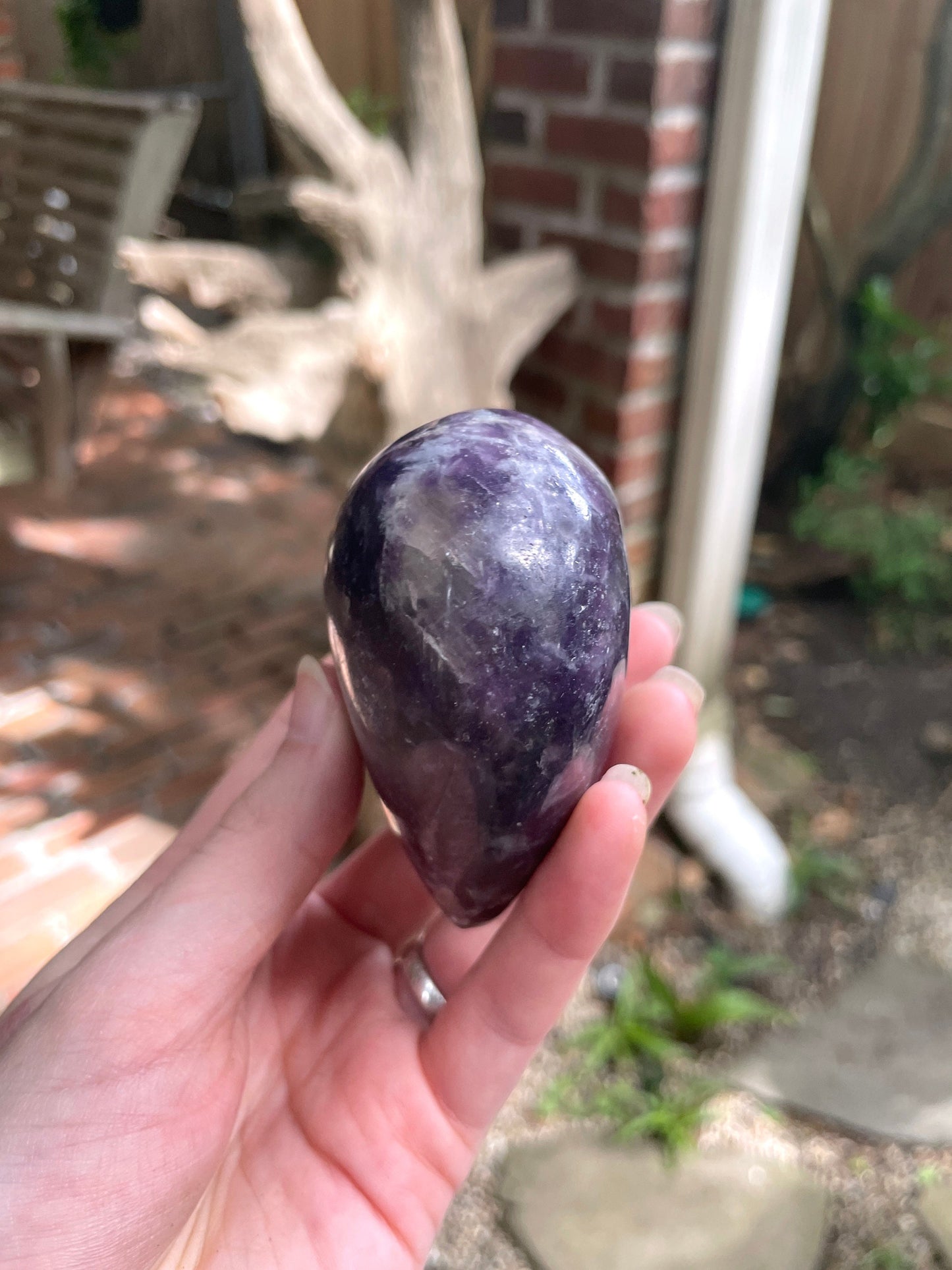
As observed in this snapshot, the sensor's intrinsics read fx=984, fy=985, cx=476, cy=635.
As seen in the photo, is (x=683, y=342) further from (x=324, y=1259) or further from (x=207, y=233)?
(x=207, y=233)

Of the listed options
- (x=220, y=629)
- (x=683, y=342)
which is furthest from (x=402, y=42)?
(x=220, y=629)

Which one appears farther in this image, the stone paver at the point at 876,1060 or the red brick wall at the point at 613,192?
the stone paver at the point at 876,1060

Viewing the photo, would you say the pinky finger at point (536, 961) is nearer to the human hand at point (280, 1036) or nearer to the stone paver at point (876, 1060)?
the human hand at point (280, 1036)

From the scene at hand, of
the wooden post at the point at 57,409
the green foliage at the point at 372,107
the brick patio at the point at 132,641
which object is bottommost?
the brick patio at the point at 132,641

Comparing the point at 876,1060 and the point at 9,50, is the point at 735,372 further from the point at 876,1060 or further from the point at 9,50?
the point at 9,50

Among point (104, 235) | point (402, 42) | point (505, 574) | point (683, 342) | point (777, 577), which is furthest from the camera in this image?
point (777, 577)

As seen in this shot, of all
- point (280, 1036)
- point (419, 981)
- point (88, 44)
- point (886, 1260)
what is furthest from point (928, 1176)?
point (88, 44)

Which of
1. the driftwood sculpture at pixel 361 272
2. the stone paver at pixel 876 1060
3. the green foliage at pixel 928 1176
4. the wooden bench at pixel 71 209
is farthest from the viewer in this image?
the wooden bench at pixel 71 209

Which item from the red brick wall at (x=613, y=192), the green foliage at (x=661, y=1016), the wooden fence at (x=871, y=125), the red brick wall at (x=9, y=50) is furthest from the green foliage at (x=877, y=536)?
the red brick wall at (x=9, y=50)
